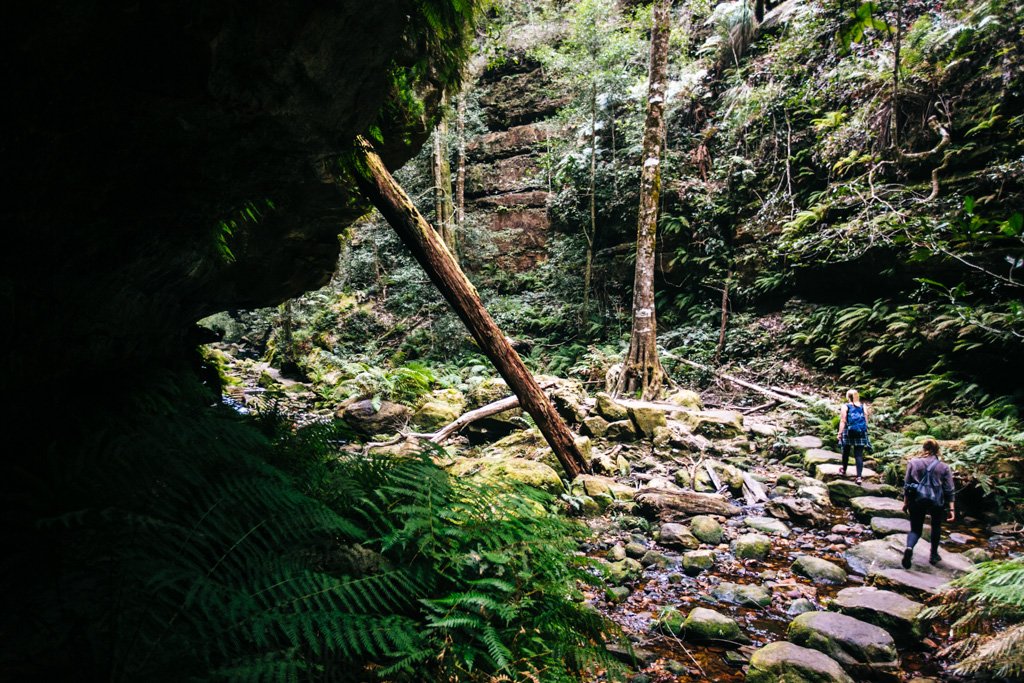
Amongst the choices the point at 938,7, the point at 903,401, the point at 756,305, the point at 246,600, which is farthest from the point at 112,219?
the point at 938,7

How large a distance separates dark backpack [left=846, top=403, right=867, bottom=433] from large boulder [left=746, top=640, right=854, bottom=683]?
4450 millimetres

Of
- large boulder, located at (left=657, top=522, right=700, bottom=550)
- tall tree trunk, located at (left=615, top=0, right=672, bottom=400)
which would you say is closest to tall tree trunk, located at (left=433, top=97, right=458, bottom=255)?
tall tree trunk, located at (left=615, top=0, right=672, bottom=400)

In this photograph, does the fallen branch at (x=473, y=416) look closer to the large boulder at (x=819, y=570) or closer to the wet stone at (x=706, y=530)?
the wet stone at (x=706, y=530)

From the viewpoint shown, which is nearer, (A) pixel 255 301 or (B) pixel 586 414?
(A) pixel 255 301

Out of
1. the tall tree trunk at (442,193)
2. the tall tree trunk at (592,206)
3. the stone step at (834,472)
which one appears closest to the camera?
the stone step at (834,472)

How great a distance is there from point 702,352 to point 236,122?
11606 mm

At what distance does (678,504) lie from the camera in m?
5.36

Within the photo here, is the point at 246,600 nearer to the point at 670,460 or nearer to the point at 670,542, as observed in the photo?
the point at 670,542

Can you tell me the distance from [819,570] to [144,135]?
A: 553 centimetres

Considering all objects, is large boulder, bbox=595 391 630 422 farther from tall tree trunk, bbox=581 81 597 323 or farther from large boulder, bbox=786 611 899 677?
tall tree trunk, bbox=581 81 597 323

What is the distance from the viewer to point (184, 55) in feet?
4.55

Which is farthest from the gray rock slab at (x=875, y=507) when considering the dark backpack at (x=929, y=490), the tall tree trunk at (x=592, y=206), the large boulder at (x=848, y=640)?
the tall tree trunk at (x=592, y=206)

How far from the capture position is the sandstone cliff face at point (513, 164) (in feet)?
53.5

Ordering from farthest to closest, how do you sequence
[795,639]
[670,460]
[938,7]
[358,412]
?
[938,7], [358,412], [670,460], [795,639]
